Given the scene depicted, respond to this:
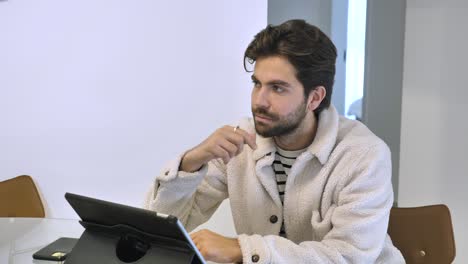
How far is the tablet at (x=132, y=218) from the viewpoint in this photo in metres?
0.86

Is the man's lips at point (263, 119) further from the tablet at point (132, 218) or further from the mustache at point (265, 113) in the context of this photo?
the tablet at point (132, 218)

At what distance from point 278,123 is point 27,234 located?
1.01 meters

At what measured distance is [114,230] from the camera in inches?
38.5

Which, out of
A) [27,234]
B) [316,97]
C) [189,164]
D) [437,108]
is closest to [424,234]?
[316,97]

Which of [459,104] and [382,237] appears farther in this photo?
[459,104]

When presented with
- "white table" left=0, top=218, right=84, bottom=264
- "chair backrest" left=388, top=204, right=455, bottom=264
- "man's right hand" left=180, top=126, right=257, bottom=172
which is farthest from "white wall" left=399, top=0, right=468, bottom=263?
"white table" left=0, top=218, right=84, bottom=264

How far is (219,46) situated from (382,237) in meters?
1.16

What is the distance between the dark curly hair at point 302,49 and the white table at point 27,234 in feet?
2.97

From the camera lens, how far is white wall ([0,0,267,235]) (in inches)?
82.8

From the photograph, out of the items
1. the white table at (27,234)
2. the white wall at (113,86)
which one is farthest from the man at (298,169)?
the white wall at (113,86)

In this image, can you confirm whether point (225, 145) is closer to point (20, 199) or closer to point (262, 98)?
point (262, 98)

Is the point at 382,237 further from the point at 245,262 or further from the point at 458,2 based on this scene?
the point at 458,2

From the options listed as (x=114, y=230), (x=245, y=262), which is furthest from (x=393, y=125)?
(x=114, y=230)

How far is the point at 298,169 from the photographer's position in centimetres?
135
